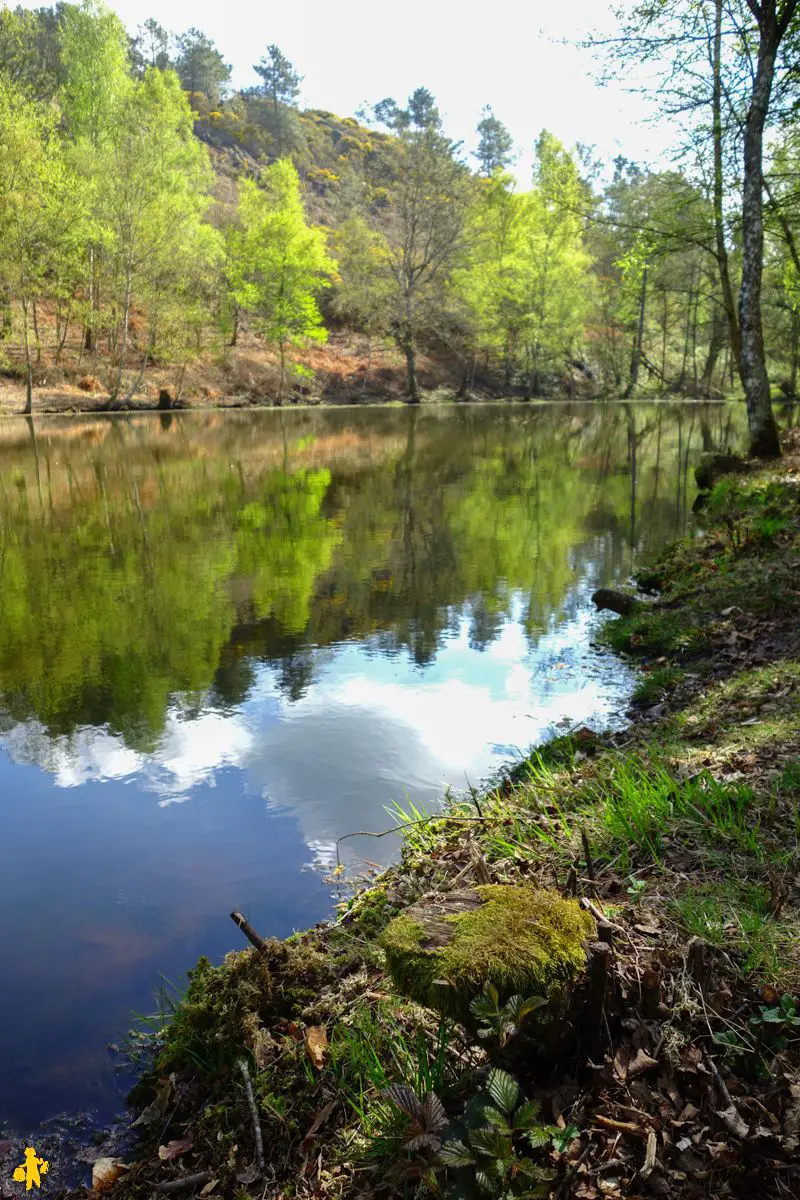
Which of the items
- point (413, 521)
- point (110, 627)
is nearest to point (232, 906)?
point (110, 627)

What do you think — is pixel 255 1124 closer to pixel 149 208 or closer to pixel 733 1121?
pixel 733 1121

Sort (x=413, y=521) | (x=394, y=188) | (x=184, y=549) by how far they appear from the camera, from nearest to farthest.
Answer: (x=184, y=549)
(x=413, y=521)
(x=394, y=188)

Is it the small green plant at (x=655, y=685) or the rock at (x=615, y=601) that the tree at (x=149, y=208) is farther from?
the small green plant at (x=655, y=685)

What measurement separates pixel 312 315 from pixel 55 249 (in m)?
20.6

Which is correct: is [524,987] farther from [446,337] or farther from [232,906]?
[446,337]

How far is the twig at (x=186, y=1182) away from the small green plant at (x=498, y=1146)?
1.03 m

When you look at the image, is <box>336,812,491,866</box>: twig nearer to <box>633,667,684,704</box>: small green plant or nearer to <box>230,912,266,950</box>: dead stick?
<box>230,912,266,950</box>: dead stick

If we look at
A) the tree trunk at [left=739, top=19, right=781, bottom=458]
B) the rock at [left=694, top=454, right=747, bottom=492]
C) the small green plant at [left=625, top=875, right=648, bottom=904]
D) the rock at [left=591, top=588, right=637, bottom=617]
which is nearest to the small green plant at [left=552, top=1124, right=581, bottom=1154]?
the small green plant at [left=625, top=875, right=648, bottom=904]

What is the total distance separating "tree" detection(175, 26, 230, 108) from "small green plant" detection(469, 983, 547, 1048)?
126m

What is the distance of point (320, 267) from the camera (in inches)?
2196

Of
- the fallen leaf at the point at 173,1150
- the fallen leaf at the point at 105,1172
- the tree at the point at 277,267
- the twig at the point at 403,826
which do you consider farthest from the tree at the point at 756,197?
the tree at the point at 277,267

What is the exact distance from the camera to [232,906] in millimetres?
4578

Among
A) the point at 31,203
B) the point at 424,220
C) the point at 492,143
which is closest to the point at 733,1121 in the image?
the point at 31,203

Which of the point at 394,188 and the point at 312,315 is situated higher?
the point at 394,188
